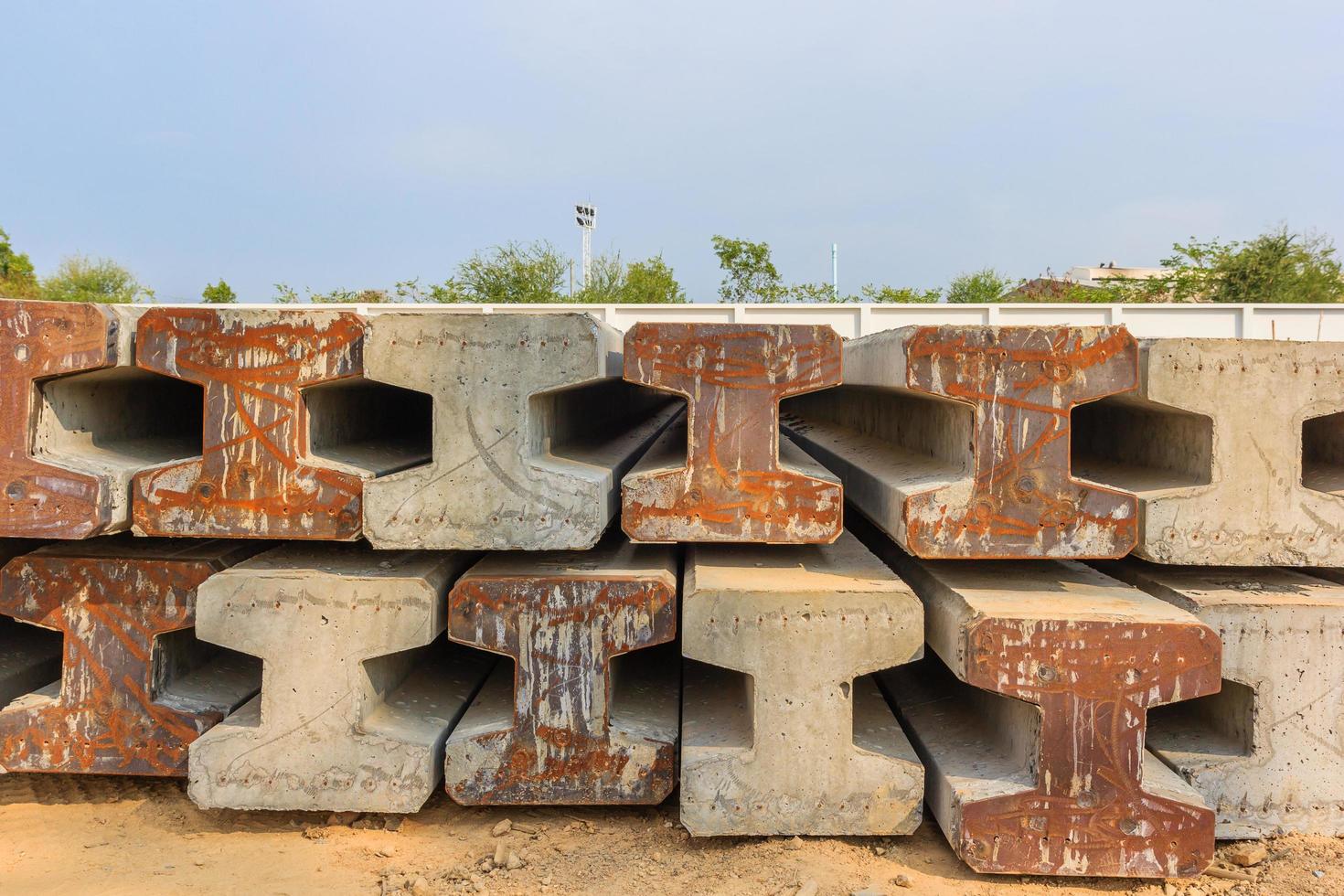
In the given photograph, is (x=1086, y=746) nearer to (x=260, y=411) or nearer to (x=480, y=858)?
(x=480, y=858)

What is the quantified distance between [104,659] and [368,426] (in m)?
1.15

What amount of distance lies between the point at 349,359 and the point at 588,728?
1332 millimetres

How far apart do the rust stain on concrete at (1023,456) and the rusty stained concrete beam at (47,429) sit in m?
2.36

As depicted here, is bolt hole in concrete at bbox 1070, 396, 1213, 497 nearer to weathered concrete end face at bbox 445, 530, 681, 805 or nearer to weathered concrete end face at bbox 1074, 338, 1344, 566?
weathered concrete end face at bbox 1074, 338, 1344, 566

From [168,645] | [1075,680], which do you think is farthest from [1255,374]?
[168,645]

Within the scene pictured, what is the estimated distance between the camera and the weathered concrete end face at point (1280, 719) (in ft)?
8.05

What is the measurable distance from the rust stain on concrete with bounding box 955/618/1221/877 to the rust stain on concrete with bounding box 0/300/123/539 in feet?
8.39

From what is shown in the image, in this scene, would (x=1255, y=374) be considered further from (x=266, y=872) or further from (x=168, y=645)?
(x=168, y=645)

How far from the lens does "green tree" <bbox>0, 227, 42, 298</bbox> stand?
25875 millimetres

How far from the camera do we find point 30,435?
94.6 inches

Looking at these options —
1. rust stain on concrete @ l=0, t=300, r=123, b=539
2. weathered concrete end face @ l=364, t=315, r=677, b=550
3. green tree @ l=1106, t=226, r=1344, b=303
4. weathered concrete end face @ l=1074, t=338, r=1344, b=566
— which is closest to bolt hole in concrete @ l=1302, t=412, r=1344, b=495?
weathered concrete end face @ l=1074, t=338, r=1344, b=566

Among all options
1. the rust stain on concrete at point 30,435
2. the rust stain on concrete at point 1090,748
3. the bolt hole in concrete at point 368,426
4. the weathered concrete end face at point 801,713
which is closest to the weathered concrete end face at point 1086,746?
the rust stain on concrete at point 1090,748

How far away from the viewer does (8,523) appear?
7.84ft

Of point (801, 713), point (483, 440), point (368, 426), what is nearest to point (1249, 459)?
point (801, 713)
